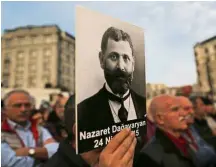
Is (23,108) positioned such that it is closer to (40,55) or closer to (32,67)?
(40,55)

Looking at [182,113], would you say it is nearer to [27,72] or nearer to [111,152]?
[111,152]

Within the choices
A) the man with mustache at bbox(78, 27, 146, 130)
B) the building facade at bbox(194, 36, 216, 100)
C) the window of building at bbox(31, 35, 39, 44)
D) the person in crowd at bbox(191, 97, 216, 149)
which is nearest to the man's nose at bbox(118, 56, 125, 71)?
the man with mustache at bbox(78, 27, 146, 130)

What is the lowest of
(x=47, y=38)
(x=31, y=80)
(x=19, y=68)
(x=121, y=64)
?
(x=121, y=64)

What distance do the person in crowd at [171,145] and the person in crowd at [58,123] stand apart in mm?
802

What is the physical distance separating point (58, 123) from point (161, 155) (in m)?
1.26

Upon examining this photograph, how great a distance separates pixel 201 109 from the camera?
12.5 feet

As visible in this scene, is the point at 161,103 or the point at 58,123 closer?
the point at 161,103

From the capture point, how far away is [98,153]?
1.19 m

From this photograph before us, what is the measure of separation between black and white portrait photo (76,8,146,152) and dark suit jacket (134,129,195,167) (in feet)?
2.32

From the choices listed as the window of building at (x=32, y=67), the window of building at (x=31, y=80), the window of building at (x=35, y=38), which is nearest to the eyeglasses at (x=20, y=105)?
the window of building at (x=35, y=38)

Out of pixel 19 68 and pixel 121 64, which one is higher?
pixel 19 68

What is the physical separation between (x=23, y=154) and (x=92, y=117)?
3.59 feet

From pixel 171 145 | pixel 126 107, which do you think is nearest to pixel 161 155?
pixel 171 145

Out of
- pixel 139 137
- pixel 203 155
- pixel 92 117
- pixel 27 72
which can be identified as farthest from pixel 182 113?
pixel 27 72
